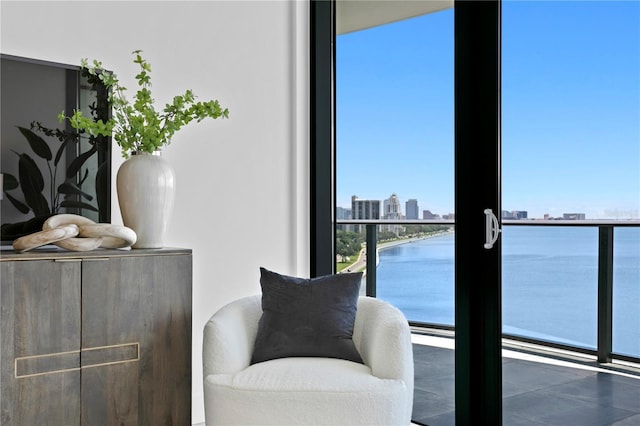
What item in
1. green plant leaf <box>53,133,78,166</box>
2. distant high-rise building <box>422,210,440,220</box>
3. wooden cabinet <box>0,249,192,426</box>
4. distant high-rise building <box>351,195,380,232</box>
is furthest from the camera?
distant high-rise building <box>351,195,380,232</box>

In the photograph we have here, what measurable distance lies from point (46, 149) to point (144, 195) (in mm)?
472

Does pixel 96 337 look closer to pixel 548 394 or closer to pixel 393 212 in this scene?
pixel 393 212

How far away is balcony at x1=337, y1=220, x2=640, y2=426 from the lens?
260 cm

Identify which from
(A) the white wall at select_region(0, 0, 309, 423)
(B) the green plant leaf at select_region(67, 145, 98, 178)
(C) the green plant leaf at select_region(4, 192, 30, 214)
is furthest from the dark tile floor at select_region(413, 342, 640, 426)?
(C) the green plant leaf at select_region(4, 192, 30, 214)

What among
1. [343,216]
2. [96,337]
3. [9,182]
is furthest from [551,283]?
[9,182]

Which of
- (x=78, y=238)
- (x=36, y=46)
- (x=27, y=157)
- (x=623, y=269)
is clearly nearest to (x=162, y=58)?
(x=36, y=46)

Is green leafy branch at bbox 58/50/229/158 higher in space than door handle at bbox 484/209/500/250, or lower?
higher

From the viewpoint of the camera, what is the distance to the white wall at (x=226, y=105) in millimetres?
3154

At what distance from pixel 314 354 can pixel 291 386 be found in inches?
14.4

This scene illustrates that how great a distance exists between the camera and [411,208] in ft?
11.0

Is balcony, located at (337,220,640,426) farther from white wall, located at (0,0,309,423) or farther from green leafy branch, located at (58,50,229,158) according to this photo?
green leafy branch, located at (58,50,229,158)

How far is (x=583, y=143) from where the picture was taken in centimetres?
275

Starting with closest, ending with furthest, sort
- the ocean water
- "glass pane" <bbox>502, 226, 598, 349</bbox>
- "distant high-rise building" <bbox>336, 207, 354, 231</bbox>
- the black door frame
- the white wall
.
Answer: the ocean water
"glass pane" <bbox>502, 226, 598, 349</bbox>
the black door frame
the white wall
"distant high-rise building" <bbox>336, 207, 354, 231</bbox>

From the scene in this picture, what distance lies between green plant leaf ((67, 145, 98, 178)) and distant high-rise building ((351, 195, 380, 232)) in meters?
1.43
